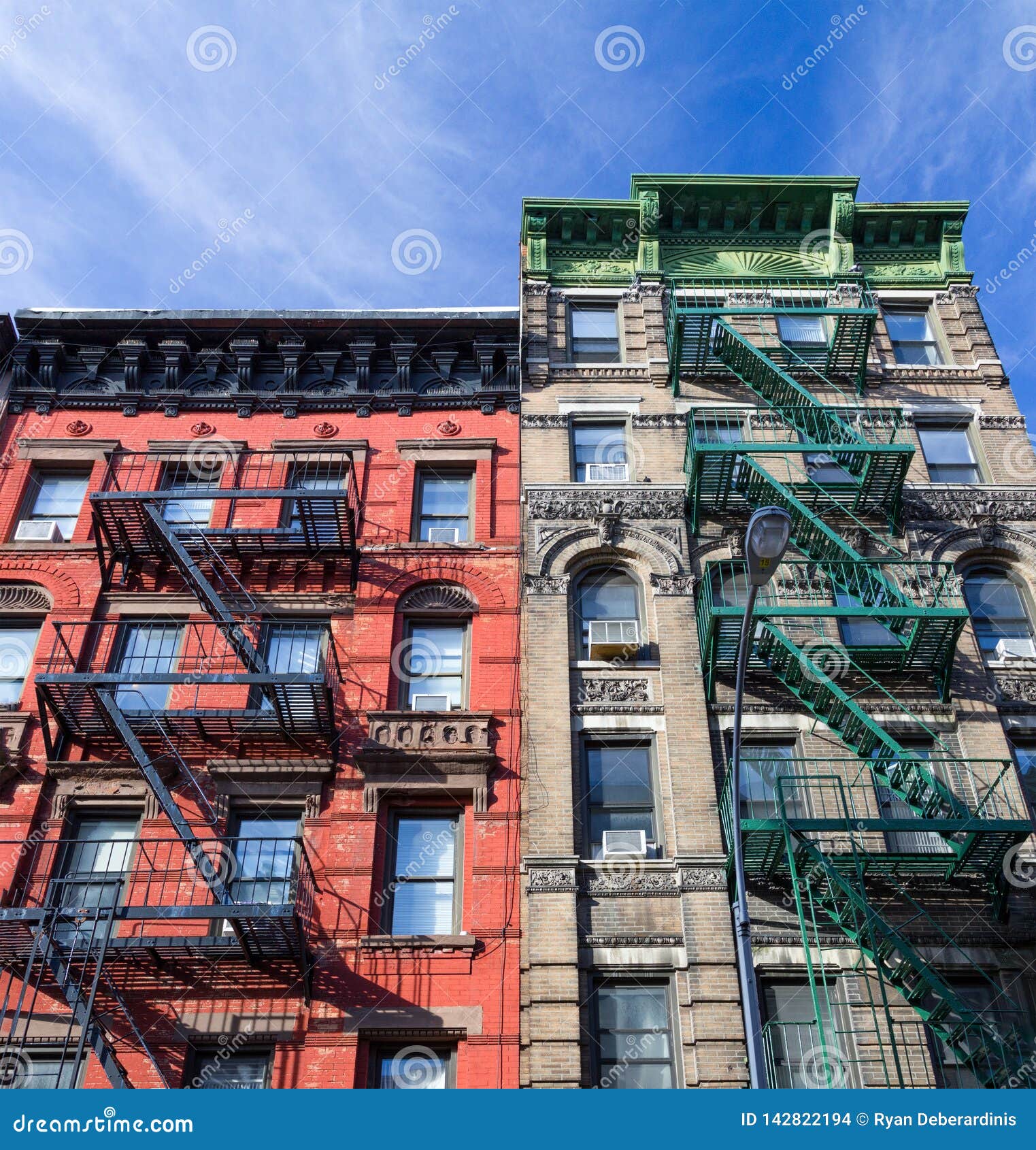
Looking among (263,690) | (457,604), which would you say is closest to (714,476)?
(457,604)

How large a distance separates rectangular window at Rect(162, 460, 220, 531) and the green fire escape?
8.30 m

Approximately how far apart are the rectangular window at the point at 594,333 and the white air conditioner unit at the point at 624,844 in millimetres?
9855

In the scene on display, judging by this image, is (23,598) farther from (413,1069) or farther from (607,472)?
(413,1069)

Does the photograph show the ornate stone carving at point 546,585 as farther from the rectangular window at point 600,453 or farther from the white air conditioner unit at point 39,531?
the white air conditioner unit at point 39,531

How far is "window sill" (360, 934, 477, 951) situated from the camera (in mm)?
16453

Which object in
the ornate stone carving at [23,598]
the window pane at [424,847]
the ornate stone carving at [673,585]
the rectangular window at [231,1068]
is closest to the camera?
the rectangular window at [231,1068]

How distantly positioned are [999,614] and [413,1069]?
11.6m

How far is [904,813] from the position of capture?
57.9 ft

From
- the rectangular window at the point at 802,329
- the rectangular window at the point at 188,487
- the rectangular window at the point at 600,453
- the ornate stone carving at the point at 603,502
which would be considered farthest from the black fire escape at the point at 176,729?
the rectangular window at the point at 802,329

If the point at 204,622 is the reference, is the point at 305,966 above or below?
below

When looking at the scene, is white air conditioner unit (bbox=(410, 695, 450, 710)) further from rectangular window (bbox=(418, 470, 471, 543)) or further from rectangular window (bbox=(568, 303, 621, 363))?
rectangular window (bbox=(568, 303, 621, 363))

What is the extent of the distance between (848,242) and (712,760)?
1197 cm

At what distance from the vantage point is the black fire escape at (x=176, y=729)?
15.6m

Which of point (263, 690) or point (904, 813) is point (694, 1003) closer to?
point (904, 813)
